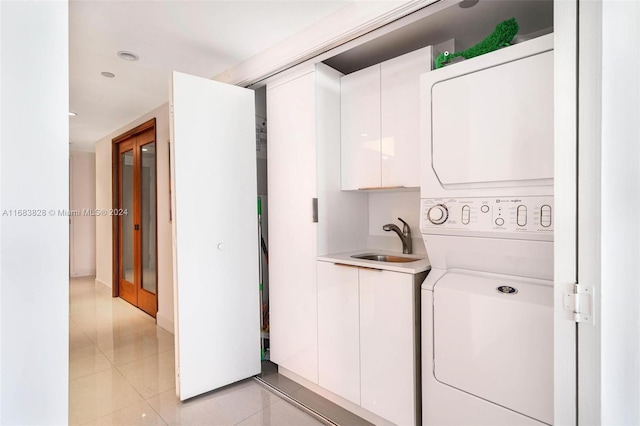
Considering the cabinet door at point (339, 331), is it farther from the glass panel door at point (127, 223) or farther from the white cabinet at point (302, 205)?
the glass panel door at point (127, 223)

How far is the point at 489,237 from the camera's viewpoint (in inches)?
66.3

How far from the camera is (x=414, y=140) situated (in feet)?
7.24

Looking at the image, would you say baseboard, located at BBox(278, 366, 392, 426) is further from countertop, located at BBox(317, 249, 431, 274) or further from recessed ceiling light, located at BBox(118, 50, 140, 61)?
recessed ceiling light, located at BBox(118, 50, 140, 61)

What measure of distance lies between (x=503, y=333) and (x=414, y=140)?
1.22 m

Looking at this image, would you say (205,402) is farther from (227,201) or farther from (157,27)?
(157,27)

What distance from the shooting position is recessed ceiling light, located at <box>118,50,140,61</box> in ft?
8.22

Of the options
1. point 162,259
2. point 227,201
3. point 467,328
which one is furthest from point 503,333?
point 162,259

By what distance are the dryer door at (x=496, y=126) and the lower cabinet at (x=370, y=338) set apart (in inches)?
25.5

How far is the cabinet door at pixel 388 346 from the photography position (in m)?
1.87

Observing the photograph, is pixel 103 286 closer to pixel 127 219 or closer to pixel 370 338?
pixel 127 219

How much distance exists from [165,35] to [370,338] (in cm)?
232
